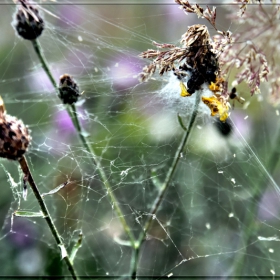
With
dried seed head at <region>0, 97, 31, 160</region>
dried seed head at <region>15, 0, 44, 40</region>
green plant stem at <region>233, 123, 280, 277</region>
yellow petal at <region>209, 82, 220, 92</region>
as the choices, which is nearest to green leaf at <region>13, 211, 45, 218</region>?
dried seed head at <region>0, 97, 31, 160</region>

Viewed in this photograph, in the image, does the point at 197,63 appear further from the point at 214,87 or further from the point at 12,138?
the point at 12,138

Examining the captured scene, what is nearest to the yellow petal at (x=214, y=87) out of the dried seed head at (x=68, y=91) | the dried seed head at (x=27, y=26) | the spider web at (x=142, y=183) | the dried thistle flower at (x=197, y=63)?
the dried thistle flower at (x=197, y=63)

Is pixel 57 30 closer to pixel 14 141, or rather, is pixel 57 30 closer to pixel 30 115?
pixel 30 115

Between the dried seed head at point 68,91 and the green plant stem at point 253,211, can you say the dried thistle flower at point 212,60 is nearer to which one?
the dried seed head at point 68,91

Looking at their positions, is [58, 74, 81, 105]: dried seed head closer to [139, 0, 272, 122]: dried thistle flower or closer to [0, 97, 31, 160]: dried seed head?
[0, 97, 31, 160]: dried seed head

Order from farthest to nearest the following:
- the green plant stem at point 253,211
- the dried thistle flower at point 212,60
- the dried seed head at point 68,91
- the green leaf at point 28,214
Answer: the green plant stem at point 253,211 → the dried seed head at point 68,91 → the green leaf at point 28,214 → the dried thistle flower at point 212,60

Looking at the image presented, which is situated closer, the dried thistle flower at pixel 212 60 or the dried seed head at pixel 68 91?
the dried thistle flower at pixel 212 60
